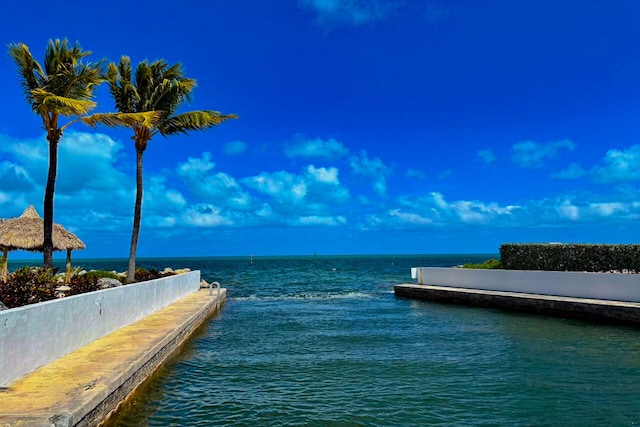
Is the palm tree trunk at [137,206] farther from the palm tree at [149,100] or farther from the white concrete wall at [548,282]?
the white concrete wall at [548,282]

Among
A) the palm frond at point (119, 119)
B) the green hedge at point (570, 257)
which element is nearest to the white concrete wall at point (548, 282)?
the green hedge at point (570, 257)

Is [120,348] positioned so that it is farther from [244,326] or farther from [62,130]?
[62,130]

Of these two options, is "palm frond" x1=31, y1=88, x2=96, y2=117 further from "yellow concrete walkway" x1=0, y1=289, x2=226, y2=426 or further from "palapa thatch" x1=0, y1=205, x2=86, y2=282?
"palapa thatch" x1=0, y1=205, x2=86, y2=282

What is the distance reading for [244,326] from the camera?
55.9 ft

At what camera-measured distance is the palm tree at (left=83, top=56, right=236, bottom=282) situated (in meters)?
21.3

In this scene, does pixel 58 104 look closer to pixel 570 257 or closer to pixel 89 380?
pixel 89 380

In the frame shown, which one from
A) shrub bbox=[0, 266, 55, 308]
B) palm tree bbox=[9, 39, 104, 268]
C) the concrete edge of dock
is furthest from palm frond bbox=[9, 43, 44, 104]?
the concrete edge of dock

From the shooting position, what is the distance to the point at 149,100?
2139 centimetres

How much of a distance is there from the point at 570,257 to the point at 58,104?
2041 centimetres

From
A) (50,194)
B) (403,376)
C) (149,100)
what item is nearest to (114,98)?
(149,100)

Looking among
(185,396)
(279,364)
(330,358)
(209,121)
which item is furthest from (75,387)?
(209,121)

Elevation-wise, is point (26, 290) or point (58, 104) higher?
point (58, 104)

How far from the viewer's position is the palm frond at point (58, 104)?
1616cm

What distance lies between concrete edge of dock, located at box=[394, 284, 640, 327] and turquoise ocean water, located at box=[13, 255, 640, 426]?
592 mm
